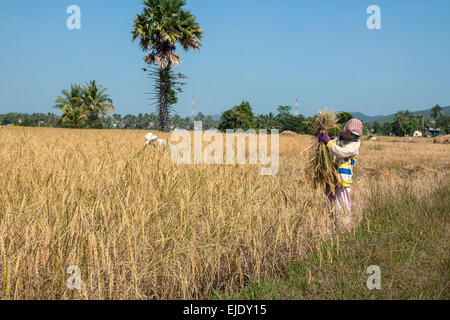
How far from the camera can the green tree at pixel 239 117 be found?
55.9 m

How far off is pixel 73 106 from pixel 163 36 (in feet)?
87.7

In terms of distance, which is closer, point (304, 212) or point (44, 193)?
point (44, 193)

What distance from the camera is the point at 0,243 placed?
2107 millimetres

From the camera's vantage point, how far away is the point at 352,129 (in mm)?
3631

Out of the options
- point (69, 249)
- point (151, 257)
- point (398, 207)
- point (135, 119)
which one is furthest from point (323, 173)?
point (135, 119)

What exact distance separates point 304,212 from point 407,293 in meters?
1.21

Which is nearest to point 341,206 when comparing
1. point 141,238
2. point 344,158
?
point 344,158

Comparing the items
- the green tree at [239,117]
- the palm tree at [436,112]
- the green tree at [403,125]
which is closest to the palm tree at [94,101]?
the green tree at [239,117]

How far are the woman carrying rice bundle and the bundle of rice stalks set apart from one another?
2.8 inches

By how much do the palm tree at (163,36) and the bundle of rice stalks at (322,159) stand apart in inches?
713

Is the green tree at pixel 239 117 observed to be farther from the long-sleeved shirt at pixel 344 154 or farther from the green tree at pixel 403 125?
the green tree at pixel 403 125

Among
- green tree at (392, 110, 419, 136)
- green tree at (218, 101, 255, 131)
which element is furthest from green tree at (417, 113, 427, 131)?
green tree at (218, 101, 255, 131)

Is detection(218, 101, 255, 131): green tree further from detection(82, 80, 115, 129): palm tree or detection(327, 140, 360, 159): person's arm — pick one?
detection(327, 140, 360, 159): person's arm
